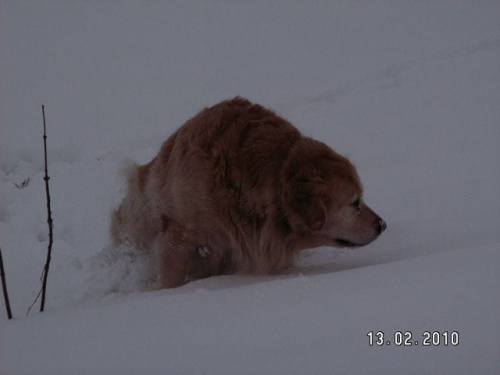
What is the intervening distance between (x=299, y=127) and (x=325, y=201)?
339cm

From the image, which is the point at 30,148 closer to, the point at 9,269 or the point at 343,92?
the point at 9,269

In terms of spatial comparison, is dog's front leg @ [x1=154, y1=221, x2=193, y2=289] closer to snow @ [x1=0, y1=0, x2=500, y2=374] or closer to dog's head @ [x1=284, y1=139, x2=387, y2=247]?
snow @ [x1=0, y1=0, x2=500, y2=374]

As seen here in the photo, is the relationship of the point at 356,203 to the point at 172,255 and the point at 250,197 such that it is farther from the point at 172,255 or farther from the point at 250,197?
the point at 172,255

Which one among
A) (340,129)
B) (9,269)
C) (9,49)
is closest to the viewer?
(9,269)

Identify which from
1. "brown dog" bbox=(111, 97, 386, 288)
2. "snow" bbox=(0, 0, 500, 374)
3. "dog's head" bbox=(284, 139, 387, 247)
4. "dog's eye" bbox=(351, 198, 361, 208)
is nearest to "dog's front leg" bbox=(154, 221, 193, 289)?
"brown dog" bbox=(111, 97, 386, 288)

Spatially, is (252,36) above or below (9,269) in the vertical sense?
above

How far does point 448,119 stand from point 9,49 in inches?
343

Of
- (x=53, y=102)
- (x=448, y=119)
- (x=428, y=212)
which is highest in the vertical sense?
(x=53, y=102)

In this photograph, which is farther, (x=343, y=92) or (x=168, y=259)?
(x=343, y=92)

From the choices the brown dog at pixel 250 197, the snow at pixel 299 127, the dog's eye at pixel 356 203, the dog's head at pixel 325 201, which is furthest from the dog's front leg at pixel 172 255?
the dog's eye at pixel 356 203

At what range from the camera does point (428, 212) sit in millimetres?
3248

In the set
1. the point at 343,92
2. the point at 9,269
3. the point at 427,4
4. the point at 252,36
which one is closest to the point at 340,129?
the point at 343,92

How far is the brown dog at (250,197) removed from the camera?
8.93 ft

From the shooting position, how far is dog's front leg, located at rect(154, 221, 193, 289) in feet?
9.67
